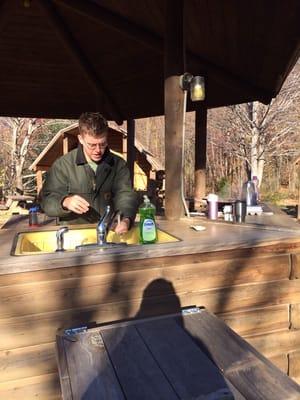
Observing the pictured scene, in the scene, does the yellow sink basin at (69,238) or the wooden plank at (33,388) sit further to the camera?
the yellow sink basin at (69,238)

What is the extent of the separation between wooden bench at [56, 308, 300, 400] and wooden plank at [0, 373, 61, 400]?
538mm

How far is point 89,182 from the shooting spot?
262 cm

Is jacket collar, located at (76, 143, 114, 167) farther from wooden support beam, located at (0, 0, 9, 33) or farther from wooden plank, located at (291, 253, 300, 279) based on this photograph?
wooden support beam, located at (0, 0, 9, 33)

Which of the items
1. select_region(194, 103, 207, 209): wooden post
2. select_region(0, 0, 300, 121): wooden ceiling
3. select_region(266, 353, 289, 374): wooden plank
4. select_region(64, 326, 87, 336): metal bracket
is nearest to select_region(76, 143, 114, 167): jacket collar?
select_region(0, 0, 300, 121): wooden ceiling

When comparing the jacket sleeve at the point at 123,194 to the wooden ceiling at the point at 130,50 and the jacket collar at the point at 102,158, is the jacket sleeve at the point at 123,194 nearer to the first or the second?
the jacket collar at the point at 102,158

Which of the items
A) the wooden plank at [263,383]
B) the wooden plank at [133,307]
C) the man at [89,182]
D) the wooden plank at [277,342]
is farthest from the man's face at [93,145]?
the wooden plank at [263,383]

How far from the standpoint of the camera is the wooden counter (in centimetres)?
177

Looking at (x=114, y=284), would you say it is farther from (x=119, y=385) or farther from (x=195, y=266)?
(x=119, y=385)

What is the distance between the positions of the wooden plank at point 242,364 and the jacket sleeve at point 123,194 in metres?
1.09

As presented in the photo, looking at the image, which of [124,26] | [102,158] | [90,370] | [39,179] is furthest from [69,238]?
[39,179]

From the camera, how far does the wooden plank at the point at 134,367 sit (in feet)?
3.66

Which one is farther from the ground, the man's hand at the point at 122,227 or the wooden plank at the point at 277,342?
the man's hand at the point at 122,227

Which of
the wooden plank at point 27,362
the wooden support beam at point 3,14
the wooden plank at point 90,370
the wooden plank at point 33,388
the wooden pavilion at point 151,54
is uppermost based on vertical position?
the wooden support beam at point 3,14

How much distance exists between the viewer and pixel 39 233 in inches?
95.3
